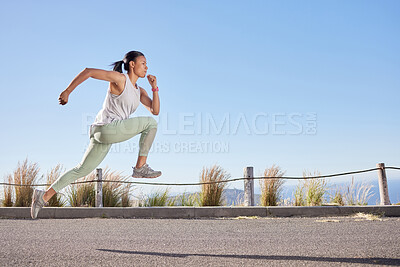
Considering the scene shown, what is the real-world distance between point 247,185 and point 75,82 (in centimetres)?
833

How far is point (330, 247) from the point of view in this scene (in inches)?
199

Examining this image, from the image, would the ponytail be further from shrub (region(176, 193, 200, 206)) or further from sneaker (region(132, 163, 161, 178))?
shrub (region(176, 193, 200, 206))

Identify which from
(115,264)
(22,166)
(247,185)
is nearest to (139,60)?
(115,264)

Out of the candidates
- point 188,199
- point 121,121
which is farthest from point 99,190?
point 121,121

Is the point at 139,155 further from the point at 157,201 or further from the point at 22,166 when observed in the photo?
the point at 22,166

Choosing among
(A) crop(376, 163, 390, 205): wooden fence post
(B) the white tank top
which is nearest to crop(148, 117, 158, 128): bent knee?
(B) the white tank top

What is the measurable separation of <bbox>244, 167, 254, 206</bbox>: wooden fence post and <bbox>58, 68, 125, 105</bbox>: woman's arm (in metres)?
7.97

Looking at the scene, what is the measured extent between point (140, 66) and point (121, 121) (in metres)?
0.62

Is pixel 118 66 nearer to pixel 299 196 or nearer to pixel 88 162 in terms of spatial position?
pixel 88 162

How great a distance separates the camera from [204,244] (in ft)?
17.9

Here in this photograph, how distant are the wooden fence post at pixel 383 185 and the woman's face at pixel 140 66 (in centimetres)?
925

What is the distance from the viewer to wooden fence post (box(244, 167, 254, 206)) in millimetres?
11203

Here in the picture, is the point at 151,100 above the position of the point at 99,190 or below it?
above

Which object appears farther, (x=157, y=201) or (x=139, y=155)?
→ (x=157, y=201)
